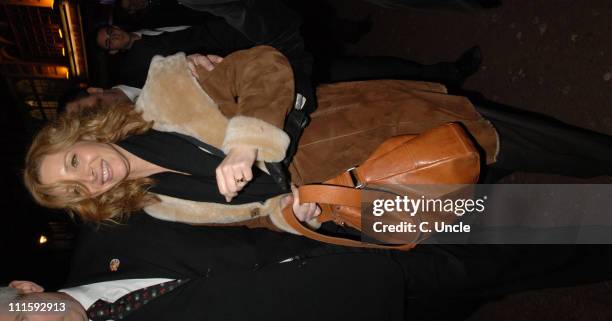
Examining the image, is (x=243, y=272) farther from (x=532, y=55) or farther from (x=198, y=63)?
(x=532, y=55)

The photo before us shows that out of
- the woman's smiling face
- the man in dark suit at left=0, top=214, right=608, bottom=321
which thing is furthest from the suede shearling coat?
the woman's smiling face

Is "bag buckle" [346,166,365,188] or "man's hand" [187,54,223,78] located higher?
"man's hand" [187,54,223,78]

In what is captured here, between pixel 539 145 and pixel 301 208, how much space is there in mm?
1086

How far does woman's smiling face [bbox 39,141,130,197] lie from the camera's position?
5.05ft

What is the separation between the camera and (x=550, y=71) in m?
2.45

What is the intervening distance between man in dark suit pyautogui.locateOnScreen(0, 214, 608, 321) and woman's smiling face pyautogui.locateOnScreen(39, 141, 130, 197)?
22cm

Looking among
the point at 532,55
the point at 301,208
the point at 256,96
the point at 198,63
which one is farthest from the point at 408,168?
the point at 532,55

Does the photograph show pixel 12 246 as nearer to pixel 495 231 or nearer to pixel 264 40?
pixel 264 40

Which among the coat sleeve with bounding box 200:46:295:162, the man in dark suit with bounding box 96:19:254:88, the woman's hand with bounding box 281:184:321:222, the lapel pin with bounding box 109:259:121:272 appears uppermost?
the coat sleeve with bounding box 200:46:295:162

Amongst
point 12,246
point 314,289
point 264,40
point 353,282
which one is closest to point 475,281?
point 353,282

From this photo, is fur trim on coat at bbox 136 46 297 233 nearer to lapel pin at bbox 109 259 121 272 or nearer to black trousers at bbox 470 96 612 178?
lapel pin at bbox 109 259 121 272

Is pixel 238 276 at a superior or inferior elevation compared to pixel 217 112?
inferior

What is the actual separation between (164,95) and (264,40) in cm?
42

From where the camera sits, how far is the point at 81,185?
1594 millimetres
